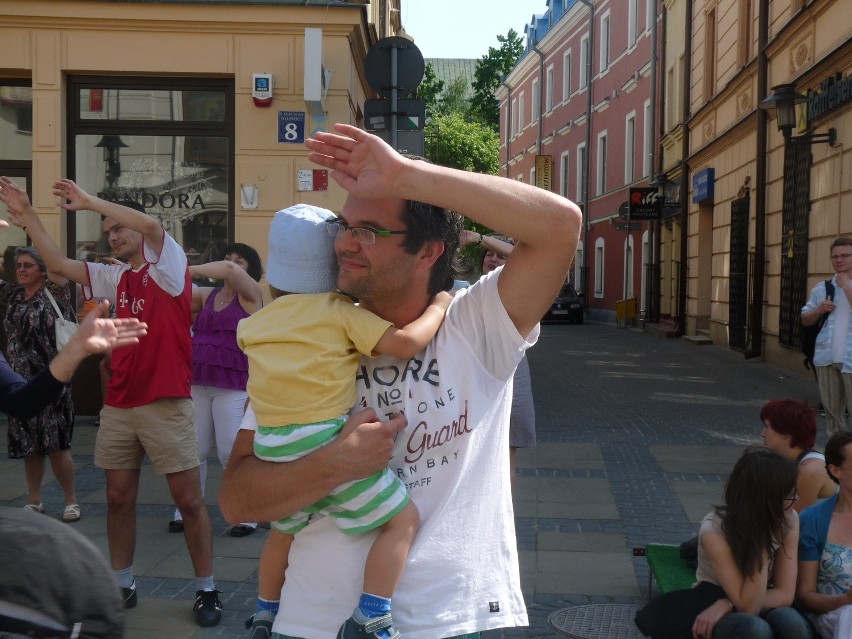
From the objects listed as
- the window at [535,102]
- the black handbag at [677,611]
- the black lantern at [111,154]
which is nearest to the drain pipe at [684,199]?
the black lantern at [111,154]

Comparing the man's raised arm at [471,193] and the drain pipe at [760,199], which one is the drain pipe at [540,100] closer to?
the drain pipe at [760,199]

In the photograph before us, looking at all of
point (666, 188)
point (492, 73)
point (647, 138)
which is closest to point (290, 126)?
point (666, 188)

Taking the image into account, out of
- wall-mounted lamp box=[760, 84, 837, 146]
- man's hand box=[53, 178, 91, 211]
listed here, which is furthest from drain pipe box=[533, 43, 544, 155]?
man's hand box=[53, 178, 91, 211]

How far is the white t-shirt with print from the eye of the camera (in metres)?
2.27

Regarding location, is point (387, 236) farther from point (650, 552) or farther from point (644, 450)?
point (644, 450)

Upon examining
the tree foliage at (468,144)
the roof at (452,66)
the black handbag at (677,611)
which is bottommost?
the black handbag at (677,611)

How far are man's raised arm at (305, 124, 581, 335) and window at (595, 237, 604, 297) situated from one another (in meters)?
38.6

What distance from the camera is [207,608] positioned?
522 centimetres

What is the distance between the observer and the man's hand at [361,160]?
6.86ft

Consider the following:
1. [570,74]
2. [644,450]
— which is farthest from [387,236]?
[570,74]

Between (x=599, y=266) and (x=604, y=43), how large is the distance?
313 inches

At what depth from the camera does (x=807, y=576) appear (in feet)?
15.5

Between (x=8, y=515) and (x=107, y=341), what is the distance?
5.46 ft

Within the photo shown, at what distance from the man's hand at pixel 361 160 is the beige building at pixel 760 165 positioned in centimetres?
1377
